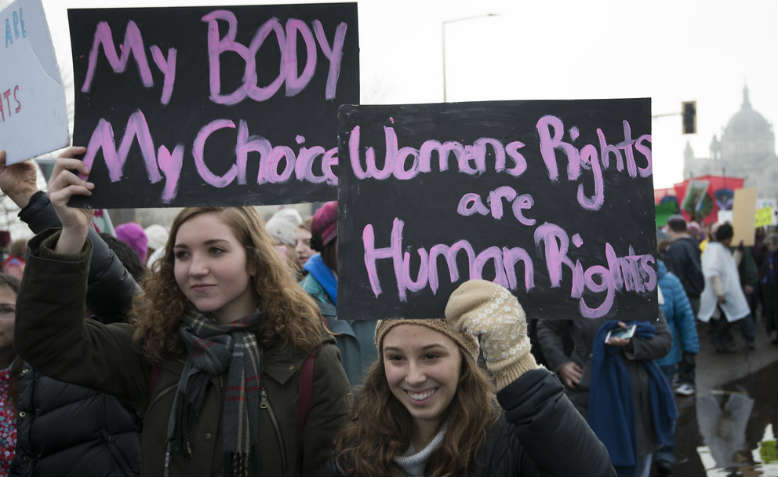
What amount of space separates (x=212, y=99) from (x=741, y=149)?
137 m

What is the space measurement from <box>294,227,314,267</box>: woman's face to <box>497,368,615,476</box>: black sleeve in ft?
11.1

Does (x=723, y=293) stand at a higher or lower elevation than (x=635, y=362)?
lower

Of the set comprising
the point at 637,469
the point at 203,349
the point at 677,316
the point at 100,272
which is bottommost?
the point at 637,469

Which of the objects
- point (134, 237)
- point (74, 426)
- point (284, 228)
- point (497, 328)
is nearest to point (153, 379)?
point (74, 426)

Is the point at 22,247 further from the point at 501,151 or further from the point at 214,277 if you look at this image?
the point at 501,151

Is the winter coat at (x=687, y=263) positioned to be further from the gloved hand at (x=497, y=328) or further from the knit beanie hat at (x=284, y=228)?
the gloved hand at (x=497, y=328)

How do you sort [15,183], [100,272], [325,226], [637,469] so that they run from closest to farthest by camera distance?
[15,183], [100,272], [325,226], [637,469]

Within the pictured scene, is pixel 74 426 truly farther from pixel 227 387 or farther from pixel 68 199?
pixel 68 199

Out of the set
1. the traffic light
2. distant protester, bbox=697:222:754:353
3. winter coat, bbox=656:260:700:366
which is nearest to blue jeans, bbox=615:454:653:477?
winter coat, bbox=656:260:700:366

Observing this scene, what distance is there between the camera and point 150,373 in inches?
88.1

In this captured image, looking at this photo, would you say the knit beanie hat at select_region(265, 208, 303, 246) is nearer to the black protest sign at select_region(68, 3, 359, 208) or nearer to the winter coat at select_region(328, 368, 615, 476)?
the black protest sign at select_region(68, 3, 359, 208)

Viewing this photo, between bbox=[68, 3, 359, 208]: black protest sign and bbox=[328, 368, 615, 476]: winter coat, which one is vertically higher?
bbox=[68, 3, 359, 208]: black protest sign

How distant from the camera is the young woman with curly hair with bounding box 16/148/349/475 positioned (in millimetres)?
2045

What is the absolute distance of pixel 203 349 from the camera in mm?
2168
